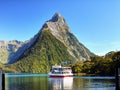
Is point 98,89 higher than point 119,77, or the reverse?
point 119,77

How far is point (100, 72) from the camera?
653ft

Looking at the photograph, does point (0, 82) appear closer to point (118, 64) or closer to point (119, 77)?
point (119, 77)

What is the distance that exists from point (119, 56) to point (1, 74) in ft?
477

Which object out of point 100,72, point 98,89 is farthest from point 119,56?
point 98,89

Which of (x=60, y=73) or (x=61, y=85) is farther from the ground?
(x=60, y=73)

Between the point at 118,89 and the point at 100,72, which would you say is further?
the point at 100,72

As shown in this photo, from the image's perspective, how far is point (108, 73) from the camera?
188 meters

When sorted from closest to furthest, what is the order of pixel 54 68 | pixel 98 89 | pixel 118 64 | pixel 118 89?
pixel 118 89, pixel 98 89, pixel 118 64, pixel 54 68

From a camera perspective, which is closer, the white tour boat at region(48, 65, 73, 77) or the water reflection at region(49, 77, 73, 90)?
the water reflection at region(49, 77, 73, 90)

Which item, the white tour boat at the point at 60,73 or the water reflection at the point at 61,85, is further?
the white tour boat at the point at 60,73

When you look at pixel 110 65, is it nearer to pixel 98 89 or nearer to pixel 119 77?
pixel 98 89

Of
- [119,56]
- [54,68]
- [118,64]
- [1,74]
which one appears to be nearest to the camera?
[1,74]

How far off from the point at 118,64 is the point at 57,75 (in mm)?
39614

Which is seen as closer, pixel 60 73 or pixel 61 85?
pixel 61 85
